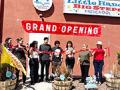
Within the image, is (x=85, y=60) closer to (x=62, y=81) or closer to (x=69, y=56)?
(x=69, y=56)

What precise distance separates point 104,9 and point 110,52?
6.58ft

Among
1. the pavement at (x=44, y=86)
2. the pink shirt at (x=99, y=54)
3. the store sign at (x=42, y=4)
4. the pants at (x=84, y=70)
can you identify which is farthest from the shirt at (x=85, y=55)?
the store sign at (x=42, y=4)

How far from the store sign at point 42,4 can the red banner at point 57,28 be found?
2.53 metres

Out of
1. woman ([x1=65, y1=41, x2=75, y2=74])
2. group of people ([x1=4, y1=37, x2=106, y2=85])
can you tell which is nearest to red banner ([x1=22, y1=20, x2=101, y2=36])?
group of people ([x1=4, y1=37, x2=106, y2=85])

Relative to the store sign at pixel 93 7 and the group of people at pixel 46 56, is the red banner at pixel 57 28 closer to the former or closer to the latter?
the group of people at pixel 46 56

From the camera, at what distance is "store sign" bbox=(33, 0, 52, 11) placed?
738 inches

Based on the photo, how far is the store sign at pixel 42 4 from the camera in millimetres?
18734

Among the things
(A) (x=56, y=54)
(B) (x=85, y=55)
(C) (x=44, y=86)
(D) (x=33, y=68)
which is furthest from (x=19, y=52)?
(B) (x=85, y=55)

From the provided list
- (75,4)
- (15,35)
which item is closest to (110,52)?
(75,4)

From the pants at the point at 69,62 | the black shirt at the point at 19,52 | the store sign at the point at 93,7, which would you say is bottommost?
the pants at the point at 69,62

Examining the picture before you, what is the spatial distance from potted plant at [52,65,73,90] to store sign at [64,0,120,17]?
3.93 meters

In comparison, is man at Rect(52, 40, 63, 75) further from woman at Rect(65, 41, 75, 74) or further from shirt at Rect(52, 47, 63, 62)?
woman at Rect(65, 41, 75, 74)

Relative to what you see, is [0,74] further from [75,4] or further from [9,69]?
[75,4]

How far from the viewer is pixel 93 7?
1942 cm
